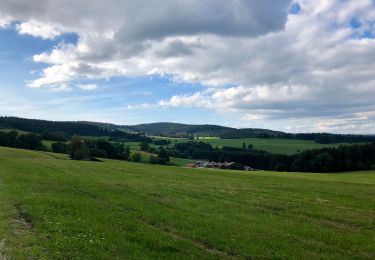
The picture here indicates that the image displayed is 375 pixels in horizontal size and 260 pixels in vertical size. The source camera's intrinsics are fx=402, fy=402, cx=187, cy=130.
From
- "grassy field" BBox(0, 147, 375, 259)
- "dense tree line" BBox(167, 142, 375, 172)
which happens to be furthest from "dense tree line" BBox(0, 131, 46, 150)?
"grassy field" BBox(0, 147, 375, 259)

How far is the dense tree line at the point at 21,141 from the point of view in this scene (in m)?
141

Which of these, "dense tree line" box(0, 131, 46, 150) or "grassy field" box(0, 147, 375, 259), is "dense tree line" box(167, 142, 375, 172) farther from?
"grassy field" box(0, 147, 375, 259)

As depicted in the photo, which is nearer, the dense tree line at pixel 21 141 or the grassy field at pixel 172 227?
the grassy field at pixel 172 227

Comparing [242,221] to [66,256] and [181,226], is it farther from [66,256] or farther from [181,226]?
[66,256]

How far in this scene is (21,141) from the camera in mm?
142875

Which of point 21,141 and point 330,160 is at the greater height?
point 21,141

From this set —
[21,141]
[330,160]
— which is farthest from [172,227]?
[21,141]

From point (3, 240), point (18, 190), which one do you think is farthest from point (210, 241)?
point (18, 190)

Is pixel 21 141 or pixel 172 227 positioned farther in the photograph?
pixel 21 141

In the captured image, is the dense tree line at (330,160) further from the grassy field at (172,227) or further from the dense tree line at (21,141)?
the grassy field at (172,227)

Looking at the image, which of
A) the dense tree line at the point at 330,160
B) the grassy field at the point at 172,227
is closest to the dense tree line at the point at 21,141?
the dense tree line at the point at 330,160

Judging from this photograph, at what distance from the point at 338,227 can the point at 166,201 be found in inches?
397

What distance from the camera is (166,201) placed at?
2461cm

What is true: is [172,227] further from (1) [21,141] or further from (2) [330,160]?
(1) [21,141]
